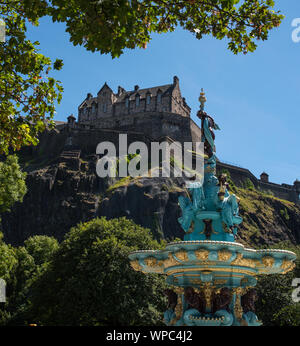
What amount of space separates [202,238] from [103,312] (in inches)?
683

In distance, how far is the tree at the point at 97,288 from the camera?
90.5 feet

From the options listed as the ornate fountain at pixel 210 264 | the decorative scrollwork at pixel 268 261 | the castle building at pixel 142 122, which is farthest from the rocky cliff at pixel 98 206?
the decorative scrollwork at pixel 268 261

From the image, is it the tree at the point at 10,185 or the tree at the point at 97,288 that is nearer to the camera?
the tree at the point at 10,185

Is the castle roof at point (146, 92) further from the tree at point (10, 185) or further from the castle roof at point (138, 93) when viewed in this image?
the tree at point (10, 185)

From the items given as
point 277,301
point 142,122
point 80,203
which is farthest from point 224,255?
point 142,122

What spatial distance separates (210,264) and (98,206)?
5134 cm

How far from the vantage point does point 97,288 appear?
2825cm

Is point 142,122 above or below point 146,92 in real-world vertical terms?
below

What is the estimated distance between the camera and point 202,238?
11.9 meters

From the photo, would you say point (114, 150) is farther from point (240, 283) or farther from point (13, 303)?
point (240, 283)

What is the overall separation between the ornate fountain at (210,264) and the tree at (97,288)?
53.2 feet

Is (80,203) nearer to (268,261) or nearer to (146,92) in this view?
(146,92)

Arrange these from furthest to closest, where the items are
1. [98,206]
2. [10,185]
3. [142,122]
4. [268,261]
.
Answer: [142,122] → [98,206] → [10,185] → [268,261]
